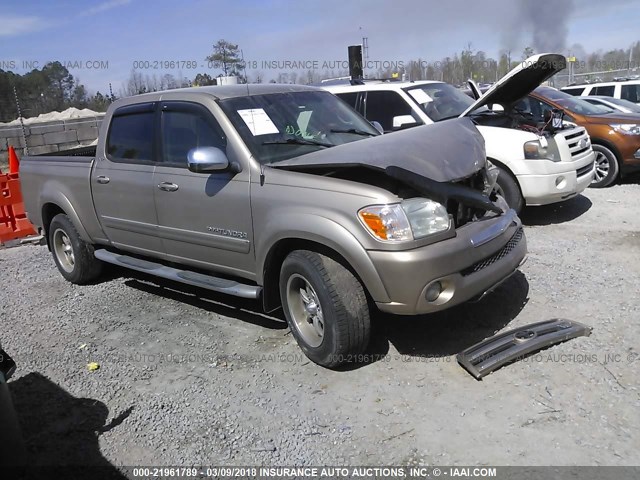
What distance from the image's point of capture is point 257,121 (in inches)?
175

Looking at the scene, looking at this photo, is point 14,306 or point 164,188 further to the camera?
point 14,306

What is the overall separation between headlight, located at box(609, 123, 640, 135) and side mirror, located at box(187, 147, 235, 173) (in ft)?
24.3

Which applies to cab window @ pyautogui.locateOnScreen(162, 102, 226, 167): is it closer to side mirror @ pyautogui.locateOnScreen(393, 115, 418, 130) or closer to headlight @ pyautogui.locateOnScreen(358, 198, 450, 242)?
headlight @ pyautogui.locateOnScreen(358, 198, 450, 242)

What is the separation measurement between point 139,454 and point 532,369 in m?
2.51

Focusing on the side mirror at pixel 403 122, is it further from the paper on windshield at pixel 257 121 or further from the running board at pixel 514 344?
the running board at pixel 514 344

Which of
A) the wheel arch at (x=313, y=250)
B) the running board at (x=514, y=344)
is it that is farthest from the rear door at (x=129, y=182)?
the running board at (x=514, y=344)

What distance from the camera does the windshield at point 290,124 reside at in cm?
432

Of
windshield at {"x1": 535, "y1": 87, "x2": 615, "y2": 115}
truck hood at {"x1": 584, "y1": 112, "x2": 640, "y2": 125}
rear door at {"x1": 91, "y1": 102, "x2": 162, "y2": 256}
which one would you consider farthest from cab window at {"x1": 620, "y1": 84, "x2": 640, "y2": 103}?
rear door at {"x1": 91, "y1": 102, "x2": 162, "y2": 256}

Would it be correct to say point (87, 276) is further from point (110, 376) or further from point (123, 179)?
point (110, 376)

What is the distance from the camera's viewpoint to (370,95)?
27.3ft

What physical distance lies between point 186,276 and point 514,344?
105 inches

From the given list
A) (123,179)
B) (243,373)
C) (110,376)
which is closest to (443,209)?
(243,373)

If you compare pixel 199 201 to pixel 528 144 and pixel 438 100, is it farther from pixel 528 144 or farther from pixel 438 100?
pixel 438 100

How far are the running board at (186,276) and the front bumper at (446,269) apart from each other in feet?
3.76
